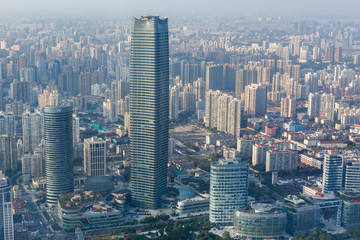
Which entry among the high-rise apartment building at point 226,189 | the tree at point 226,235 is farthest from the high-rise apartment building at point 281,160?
the tree at point 226,235

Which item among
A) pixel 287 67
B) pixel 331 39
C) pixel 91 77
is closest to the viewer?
pixel 91 77

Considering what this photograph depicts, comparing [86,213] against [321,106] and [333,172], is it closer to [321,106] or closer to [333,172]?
[333,172]

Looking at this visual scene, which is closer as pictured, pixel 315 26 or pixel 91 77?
pixel 91 77

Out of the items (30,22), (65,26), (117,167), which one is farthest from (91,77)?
(117,167)

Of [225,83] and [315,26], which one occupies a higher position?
[315,26]

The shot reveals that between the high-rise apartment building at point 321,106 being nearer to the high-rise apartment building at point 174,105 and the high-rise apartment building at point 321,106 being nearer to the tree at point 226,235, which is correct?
the high-rise apartment building at point 174,105

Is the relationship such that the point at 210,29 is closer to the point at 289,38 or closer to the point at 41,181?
the point at 289,38

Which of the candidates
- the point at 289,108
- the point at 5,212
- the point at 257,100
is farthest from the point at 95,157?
the point at 289,108
